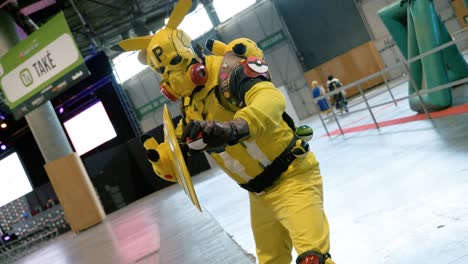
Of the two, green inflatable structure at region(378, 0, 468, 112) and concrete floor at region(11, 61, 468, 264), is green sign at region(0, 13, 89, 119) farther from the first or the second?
green inflatable structure at region(378, 0, 468, 112)

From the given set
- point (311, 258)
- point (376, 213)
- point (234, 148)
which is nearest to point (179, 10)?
point (234, 148)

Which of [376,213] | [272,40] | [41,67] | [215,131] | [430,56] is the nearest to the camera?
[215,131]

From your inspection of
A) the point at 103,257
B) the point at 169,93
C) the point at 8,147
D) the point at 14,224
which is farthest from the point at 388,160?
the point at 8,147

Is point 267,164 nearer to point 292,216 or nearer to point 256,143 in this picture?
point 256,143

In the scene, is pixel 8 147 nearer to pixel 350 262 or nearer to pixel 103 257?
pixel 103 257

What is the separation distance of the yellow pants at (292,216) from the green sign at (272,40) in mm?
22552

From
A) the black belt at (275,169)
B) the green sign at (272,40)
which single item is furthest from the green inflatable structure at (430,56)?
the green sign at (272,40)

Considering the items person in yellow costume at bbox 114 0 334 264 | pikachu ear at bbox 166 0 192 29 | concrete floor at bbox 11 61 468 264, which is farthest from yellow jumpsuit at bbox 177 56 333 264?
concrete floor at bbox 11 61 468 264

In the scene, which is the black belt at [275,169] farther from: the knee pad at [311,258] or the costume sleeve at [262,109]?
the knee pad at [311,258]

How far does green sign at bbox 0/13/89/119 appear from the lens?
834 cm

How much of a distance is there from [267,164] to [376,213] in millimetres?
1995

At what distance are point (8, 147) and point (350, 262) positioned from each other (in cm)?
2350

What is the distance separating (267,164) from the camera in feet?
6.78

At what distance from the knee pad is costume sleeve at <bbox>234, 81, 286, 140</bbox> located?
522mm
